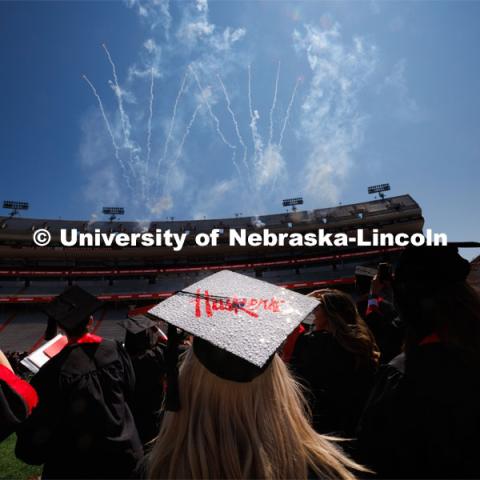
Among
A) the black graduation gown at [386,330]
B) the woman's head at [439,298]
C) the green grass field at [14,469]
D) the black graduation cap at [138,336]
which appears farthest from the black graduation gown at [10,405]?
the green grass field at [14,469]

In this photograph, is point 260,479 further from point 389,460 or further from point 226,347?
point 389,460

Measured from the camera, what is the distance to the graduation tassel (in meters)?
0.97

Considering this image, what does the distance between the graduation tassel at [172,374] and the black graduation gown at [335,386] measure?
1.36 metres

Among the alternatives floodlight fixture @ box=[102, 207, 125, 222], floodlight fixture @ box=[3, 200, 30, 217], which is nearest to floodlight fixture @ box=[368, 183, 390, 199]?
floodlight fixture @ box=[102, 207, 125, 222]

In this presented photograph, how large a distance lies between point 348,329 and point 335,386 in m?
0.46

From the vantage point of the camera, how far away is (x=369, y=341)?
2.20 meters

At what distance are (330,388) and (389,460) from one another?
1139 millimetres

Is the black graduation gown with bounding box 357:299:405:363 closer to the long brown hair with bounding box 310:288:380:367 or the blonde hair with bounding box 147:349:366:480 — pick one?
the long brown hair with bounding box 310:288:380:367

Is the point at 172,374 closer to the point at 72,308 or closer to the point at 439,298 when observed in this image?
the point at 439,298

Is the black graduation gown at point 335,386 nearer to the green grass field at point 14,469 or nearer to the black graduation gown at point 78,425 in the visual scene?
the black graduation gown at point 78,425

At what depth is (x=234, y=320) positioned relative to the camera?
4.10 ft

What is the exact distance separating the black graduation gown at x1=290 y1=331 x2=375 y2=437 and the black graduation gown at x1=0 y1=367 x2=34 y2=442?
6.28ft

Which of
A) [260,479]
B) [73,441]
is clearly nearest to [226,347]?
[260,479]

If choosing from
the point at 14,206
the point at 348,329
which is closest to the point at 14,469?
the point at 348,329
